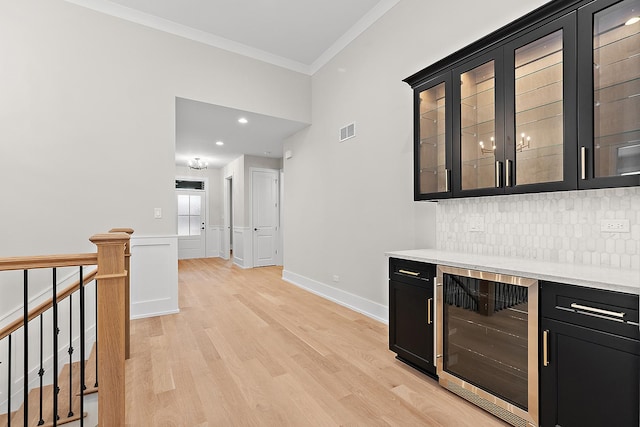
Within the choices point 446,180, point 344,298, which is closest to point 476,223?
point 446,180

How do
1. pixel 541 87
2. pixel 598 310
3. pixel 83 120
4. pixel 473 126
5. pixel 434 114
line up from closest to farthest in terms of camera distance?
pixel 598 310, pixel 541 87, pixel 473 126, pixel 434 114, pixel 83 120

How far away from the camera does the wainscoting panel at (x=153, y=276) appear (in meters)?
3.66

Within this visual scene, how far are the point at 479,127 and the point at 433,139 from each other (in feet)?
1.29

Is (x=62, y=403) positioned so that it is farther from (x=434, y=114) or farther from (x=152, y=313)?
(x=434, y=114)

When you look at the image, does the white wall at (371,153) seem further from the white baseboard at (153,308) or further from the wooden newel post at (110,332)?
the wooden newel post at (110,332)

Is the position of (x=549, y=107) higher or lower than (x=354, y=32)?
Result: lower

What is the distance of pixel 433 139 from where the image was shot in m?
2.57

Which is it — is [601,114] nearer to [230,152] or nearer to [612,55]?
[612,55]

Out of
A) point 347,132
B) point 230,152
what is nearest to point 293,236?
point 347,132

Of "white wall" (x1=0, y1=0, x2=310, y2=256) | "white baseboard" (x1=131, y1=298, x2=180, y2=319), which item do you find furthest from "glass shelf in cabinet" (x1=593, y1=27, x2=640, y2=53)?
"white baseboard" (x1=131, y1=298, x2=180, y2=319)

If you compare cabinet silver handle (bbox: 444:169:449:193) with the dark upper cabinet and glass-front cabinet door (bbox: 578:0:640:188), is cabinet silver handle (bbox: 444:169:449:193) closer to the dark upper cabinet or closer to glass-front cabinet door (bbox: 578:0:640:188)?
the dark upper cabinet

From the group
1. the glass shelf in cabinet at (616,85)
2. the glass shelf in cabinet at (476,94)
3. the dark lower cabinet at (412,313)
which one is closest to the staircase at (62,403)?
the dark lower cabinet at (412,313)

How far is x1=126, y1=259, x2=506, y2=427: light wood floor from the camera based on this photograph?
1.83 m

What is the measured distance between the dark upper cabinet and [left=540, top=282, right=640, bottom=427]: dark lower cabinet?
25.8 inches
